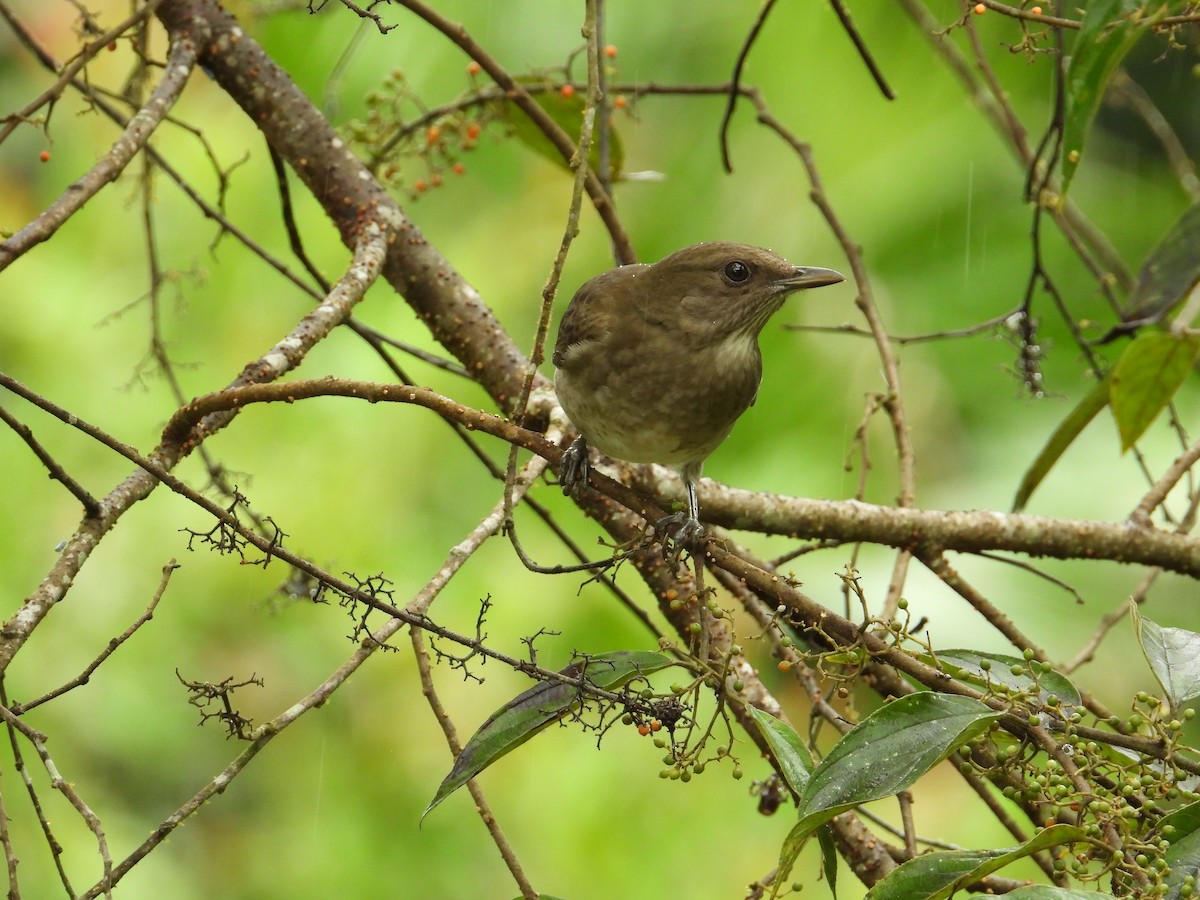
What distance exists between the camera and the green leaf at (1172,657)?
1.53 meters

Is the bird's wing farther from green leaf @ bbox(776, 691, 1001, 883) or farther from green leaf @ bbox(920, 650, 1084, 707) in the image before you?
green leaf @ bbox(776, 691, 1001, 883)

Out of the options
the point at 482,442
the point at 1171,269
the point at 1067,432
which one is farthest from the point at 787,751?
the point at 482,442

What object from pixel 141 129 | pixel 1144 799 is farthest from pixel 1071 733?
pixel 141 129

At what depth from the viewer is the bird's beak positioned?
2502 millimetres

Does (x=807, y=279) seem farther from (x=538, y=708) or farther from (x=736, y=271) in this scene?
(x=538, y=708)

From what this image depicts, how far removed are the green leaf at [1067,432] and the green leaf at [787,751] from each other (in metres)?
0.68

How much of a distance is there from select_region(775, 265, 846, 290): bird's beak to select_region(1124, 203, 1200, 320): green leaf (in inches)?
22.9

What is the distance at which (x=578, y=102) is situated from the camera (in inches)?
121

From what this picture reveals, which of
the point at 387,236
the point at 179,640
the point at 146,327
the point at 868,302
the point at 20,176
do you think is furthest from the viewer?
the point at 20,176

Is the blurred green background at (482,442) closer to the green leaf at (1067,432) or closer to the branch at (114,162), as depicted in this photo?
the branch at (114,162)

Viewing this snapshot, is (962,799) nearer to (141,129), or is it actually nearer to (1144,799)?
(1144,799)

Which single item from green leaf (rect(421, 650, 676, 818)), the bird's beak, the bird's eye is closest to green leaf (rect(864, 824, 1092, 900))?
green leaf (rect(421, 650, 676, 818))

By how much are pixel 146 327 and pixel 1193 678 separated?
483 cm

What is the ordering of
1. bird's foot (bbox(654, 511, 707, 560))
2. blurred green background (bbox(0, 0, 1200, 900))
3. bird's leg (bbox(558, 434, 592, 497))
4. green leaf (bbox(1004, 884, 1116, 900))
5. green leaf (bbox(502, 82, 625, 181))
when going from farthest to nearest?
blurred green background (bbox(0, 0, 1200, 900))
green leaf (bbox(502, 82, 625, 181))
bird's leg (bbox(558, 434, 592, 497))
bird's foot (bbox(654, 511, 707, 560))
green leaf (bbox(1004, 884, 1116, 900))
